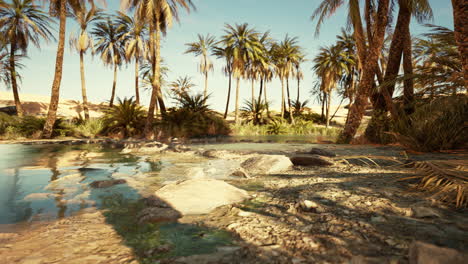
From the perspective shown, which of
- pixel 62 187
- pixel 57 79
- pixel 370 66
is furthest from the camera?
pixel 57 79

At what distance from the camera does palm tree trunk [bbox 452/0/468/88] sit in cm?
396

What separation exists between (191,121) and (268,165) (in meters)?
11.5

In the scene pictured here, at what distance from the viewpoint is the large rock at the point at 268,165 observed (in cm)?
392

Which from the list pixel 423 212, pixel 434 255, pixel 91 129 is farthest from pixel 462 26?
pixel 91 129

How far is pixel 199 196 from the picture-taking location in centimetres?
239

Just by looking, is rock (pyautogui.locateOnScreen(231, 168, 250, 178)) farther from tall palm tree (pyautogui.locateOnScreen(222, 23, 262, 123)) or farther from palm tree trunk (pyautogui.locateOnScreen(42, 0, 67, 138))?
tall palm tree (pyautogui.locateOnScreen(222, 23, 262, 123))

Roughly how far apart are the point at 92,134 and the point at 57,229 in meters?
14.7

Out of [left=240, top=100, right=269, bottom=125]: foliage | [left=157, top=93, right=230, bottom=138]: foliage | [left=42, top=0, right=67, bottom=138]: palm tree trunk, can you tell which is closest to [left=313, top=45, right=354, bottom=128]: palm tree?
[left=240, top=100, right=269, bottom=125]: foliage

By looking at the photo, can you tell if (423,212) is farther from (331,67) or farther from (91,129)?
(331,67)

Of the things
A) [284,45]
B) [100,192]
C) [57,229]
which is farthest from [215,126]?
[284,45]

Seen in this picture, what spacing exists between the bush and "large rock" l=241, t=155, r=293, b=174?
2242 millimetres

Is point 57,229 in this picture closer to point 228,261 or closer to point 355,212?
point 228,261

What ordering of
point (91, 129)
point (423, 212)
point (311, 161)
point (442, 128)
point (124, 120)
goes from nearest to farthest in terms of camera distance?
point (423, 212) → point (311, 161) → point (442, 128) → point (124, 120) → point (91, 129)

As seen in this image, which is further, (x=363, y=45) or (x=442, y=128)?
(x=363, y=45)
